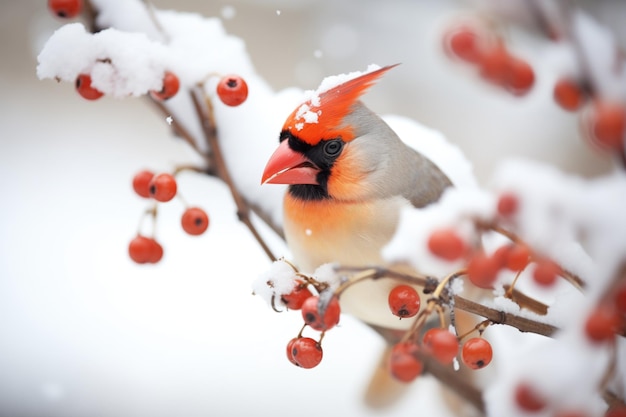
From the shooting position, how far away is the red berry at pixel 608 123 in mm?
323

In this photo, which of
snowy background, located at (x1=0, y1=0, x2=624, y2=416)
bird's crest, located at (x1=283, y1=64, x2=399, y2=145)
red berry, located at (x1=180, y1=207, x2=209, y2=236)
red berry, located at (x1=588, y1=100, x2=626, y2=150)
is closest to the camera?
red berry, located at (x1=588, y1=100, x2=626, y2=150)

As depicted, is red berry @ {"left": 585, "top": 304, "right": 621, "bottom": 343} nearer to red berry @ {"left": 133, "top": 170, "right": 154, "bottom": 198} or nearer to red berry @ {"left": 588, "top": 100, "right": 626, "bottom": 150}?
red berry @ {"left": 588, "top": 100, "right": 626, "bottom": 150}

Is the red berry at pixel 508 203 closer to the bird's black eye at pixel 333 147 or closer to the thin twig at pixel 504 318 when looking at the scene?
the thin twig at pixel 504 318

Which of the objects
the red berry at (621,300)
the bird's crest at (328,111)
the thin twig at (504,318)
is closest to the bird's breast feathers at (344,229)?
the bird's crest at (328,111)

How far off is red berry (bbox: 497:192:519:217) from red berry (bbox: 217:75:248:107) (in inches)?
12.7

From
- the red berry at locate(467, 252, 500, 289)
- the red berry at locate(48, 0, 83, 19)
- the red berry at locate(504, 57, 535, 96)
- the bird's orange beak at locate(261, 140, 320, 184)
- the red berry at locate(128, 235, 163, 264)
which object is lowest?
the red berry at locate(467, 252, 500, 289)

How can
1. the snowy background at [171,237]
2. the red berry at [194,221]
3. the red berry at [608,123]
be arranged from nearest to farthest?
the red berry at [608,123] < the red berry at [194,221] < the snowy background at [171,237]

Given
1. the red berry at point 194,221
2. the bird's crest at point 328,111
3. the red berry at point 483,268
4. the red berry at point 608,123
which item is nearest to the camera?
the red berry at point 608,123

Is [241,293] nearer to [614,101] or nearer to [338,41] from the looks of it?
[338,41]

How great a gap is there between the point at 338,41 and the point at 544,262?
168cm

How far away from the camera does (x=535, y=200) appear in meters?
0.38

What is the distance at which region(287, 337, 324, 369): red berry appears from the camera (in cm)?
55

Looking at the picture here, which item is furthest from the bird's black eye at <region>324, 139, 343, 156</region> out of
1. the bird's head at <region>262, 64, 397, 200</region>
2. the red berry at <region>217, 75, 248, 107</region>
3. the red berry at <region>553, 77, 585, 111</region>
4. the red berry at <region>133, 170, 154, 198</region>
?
the red berry at <region>553, 77, 585, 111</region>

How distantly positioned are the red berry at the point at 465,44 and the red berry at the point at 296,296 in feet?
0.73
